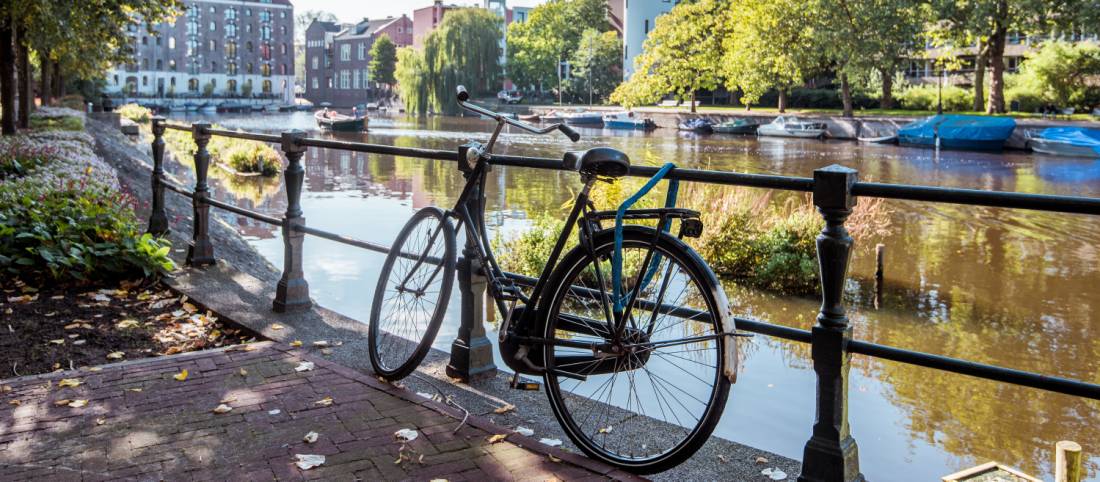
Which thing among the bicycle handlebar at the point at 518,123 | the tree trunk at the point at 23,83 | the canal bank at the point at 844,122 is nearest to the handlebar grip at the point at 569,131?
the bicycle handlebar at the point at 518,123

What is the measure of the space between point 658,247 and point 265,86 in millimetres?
127620

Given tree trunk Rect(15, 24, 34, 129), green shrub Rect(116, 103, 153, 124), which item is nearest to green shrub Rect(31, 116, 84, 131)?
tree trunk Rect(15, 24, 34, 129)

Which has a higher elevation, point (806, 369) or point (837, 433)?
point (837, 433)

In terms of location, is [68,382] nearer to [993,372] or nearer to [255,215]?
[255,215]

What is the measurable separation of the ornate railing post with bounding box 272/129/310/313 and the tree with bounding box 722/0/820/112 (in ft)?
162

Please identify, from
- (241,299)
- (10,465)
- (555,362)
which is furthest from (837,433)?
(241,299)

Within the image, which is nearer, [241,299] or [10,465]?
[10,465]

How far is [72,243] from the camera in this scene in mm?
7191

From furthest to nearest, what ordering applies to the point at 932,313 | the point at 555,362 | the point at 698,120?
1. the point at 698,120
2. the point at 932,313
3. the point at 555,362

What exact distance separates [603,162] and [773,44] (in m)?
53.0

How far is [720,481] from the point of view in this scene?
350 cm

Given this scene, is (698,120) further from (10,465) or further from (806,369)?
(10,465)

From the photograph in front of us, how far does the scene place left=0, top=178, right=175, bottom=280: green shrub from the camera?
22.9 ft

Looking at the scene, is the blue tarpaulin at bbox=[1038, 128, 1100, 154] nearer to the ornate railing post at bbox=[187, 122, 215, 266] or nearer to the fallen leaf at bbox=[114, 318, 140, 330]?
the ornate railing post at bbox=[187, 122, 215, 266]
